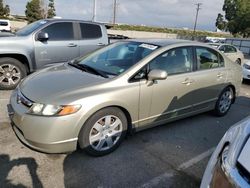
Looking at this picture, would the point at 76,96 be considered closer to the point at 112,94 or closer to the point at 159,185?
the point at 112,94

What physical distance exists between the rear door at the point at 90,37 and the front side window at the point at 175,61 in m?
3.37

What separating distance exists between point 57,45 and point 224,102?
4008mm

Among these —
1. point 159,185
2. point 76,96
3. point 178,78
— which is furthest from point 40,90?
point 178,78

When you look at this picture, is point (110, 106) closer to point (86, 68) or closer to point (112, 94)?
point (112, 94)

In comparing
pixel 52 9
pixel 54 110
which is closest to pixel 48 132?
pixel 54 110

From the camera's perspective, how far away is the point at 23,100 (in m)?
3.37

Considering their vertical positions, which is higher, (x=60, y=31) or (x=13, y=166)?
(x=60, y=31)

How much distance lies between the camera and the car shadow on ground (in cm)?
291

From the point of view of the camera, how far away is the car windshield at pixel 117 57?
12.9 ft

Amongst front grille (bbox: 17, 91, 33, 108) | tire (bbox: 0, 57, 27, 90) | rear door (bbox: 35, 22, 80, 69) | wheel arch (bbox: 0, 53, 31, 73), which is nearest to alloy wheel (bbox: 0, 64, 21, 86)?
tire (bbox: 0, 57, 27, 90)

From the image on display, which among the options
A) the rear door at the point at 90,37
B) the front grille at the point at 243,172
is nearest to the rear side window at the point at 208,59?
the front grille at the point at 243,172

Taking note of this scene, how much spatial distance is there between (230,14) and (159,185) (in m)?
44.8

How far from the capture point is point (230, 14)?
42.9 meters

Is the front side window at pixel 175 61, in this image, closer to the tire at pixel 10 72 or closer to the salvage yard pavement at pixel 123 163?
the salvage yard pavement at pixel 123 163
